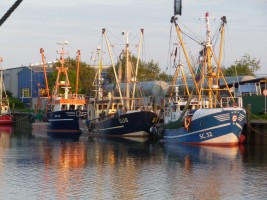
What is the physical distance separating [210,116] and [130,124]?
17386 mm

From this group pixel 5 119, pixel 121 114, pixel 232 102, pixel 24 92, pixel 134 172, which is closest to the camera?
pixel 134 172

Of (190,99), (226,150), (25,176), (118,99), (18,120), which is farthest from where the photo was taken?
(18,120)

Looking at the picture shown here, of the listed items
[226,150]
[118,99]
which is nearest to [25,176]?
[226,150]

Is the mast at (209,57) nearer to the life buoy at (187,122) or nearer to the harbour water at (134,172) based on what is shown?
the life buoy at (187,122)

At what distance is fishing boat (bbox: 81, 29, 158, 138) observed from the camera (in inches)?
2739

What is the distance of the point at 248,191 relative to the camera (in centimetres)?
3178

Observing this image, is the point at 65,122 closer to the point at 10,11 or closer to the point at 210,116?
the point at 210,116

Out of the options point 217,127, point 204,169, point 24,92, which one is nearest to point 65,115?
point 217,127

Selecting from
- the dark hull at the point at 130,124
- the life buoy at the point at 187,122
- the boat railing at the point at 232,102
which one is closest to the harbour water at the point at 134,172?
the life buoy at the point at 187,122

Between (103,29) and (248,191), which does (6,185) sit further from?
(103,29)

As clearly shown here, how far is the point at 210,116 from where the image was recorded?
54.4 metres

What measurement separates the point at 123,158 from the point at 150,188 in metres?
15.9

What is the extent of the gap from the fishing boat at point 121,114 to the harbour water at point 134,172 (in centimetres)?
1102

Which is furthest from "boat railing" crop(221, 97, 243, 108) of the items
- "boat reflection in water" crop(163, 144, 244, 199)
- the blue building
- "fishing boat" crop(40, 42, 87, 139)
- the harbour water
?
the blue building
